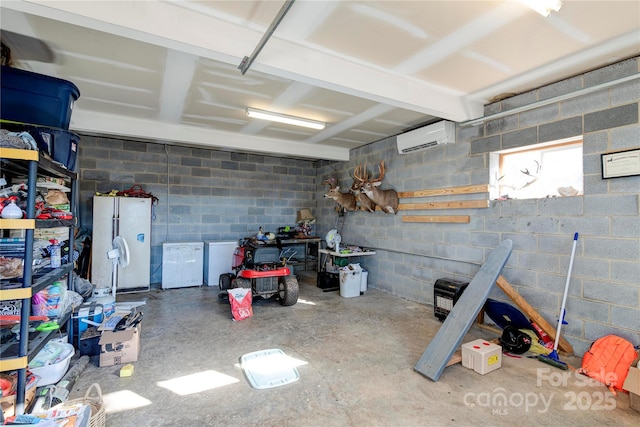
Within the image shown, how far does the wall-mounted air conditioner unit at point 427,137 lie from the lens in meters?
4.28

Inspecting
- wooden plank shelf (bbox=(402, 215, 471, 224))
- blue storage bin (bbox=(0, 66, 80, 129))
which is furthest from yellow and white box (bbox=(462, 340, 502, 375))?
blue storage bin (bbox=(0, 66, 80, 129))

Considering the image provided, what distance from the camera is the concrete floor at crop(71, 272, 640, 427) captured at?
2135 millimetres

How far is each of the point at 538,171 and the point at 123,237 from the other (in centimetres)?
622

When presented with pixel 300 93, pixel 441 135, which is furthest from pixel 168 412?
pixel 441 135

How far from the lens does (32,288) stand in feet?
6.47

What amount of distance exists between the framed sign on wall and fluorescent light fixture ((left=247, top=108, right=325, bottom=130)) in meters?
3.46

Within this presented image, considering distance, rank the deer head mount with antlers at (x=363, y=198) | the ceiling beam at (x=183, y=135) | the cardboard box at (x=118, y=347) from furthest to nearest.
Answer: the deer head mount with antlers at (x=363, y=198), the ceiling beam at (x=183, y=135), the cardboard box at (x=118, y=347)

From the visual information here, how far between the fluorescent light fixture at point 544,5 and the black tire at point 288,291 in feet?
Answer: 13.3

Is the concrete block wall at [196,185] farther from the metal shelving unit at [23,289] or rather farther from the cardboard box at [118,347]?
the metal shelving unit at [23,289]

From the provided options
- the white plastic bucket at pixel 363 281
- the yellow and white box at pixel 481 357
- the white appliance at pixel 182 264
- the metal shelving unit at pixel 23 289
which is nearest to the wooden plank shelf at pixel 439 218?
the white plastic bucket at pixel 363 281

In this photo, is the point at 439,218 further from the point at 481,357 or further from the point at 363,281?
the point at 481,357

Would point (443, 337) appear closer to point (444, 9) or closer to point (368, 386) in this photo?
point (368, 386)

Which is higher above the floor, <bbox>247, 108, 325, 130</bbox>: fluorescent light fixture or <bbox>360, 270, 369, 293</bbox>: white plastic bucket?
<bbox>247, 108, 325, 130</bbox>: fluorescent light fixture

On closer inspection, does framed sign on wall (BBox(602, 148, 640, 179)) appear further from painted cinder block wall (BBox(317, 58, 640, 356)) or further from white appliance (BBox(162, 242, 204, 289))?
white appliance (BBox(162, 242, 204, 289))
